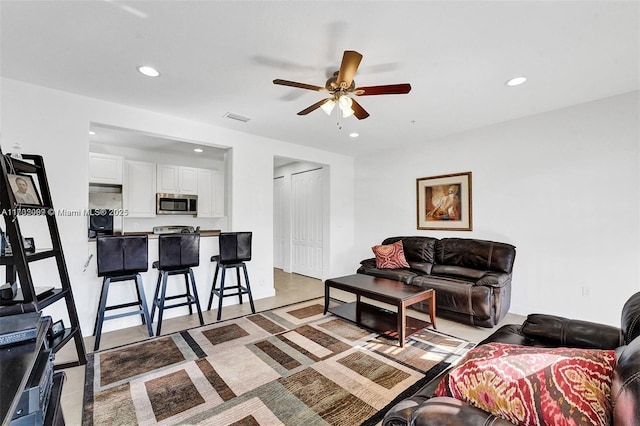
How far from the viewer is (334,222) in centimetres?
555

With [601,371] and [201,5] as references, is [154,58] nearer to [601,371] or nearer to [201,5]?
[201,5]

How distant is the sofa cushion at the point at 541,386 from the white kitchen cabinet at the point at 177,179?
5849 millimetres

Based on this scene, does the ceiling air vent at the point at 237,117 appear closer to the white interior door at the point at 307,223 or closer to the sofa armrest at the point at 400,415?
the white interior door at the point at 307,223

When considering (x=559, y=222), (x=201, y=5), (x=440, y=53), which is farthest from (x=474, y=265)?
(x=201, y=5)

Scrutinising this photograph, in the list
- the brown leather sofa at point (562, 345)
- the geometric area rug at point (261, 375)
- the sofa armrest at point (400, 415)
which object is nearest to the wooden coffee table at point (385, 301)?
the geometric area rug at point (261, 375)

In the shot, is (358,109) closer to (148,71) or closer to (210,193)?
(148,71)

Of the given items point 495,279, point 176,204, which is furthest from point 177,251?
point 495,279

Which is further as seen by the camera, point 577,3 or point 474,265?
point 474,265

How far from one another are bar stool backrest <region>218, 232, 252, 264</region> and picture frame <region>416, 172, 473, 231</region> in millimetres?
2849

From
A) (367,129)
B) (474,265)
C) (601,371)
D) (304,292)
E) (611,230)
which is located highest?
(367,129)

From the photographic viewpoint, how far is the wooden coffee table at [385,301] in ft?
9.07

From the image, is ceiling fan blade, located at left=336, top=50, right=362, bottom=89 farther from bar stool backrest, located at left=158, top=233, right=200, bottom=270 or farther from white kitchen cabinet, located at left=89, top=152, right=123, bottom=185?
white kitchen cabinet, located at left=89, top=152, right=123, bottom=185

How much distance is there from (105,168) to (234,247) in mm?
3187

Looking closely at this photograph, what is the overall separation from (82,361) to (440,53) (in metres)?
3.88
